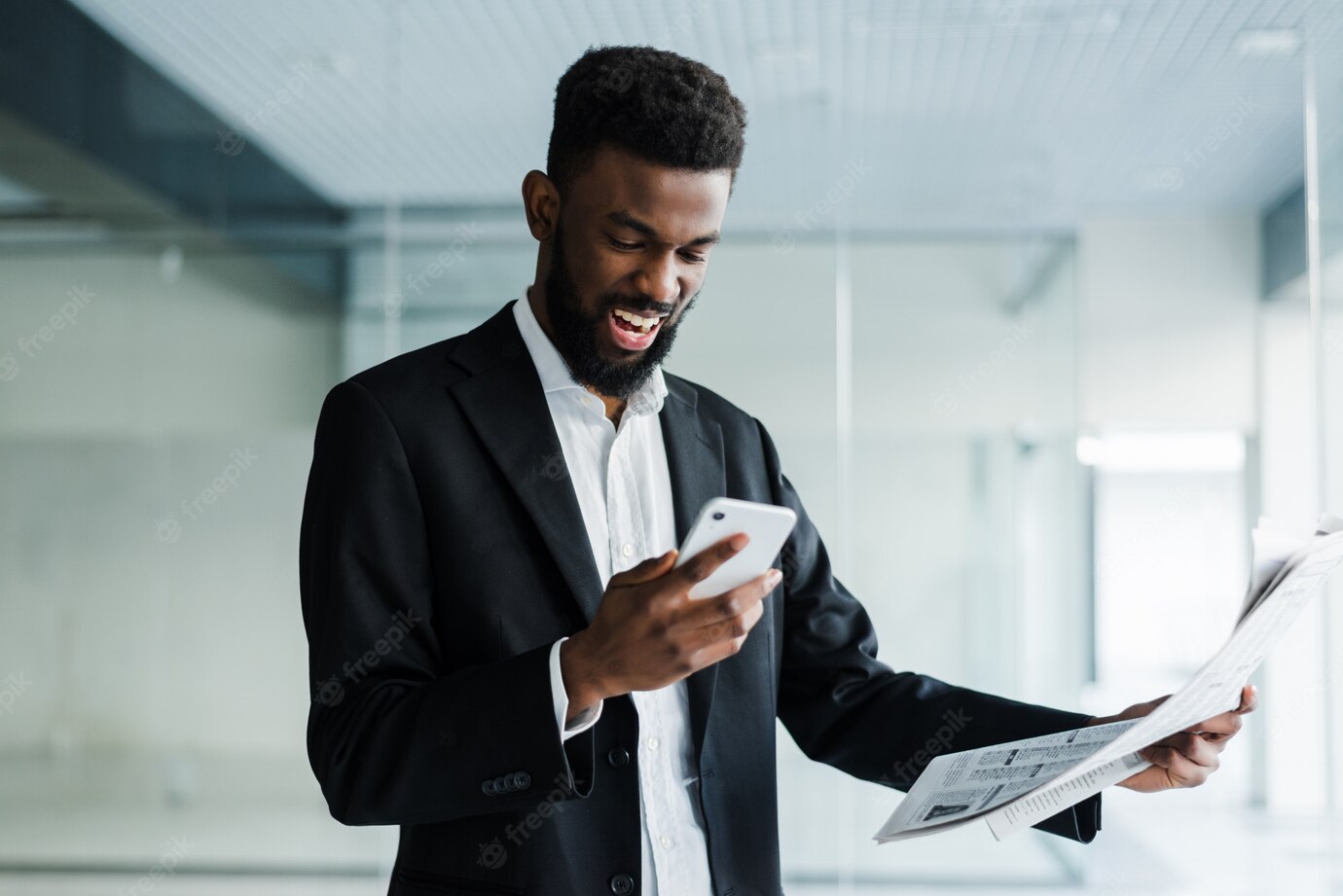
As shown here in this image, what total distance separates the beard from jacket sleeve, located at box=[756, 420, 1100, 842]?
0.87ft

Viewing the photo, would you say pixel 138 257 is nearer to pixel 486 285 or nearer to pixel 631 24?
pixel 486 285

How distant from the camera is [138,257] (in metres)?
2.96

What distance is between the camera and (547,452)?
1.16m

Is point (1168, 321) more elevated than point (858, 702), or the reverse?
point (1168, 321)

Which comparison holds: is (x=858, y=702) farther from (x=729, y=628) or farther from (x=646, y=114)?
(x=646, y=114)

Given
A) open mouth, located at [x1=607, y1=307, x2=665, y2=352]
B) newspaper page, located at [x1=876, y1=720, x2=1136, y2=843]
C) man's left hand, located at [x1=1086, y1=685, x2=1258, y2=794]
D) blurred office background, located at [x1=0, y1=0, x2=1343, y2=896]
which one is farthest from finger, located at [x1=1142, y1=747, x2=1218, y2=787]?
blurred office background, located at [x1=0, y1=0, x2=1343, y2=896]

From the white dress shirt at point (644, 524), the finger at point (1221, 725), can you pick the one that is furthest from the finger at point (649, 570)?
the finger at point (1221, 725)

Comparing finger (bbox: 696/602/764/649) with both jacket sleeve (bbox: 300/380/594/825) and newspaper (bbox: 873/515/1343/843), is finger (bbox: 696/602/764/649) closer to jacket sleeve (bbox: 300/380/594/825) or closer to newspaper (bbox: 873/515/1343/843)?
jacket sleeve (bbox: 300/380/594/825)

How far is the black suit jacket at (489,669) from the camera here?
98 centimetres

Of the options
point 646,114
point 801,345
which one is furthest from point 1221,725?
point 801,345

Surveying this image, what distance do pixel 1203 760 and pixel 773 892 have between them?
17.7 inches

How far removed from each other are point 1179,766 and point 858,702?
34 cm

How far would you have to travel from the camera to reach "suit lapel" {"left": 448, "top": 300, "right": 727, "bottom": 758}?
1107 mm

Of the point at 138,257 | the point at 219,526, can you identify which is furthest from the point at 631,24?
the point at 219,526
